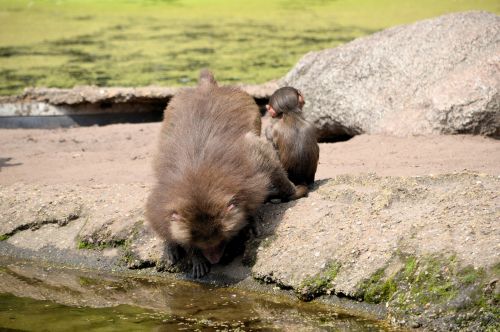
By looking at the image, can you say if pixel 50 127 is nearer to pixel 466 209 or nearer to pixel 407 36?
pixel 407 36

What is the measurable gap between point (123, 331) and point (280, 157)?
2225 millimetres

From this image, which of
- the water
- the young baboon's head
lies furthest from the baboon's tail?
the water

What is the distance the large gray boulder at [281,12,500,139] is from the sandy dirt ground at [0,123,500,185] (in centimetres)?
23

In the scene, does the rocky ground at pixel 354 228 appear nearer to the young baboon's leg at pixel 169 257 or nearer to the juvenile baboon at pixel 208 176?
the young baboon's leg at pixel 169 257

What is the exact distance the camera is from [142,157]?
340 inches

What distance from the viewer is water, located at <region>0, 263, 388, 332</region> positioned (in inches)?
191

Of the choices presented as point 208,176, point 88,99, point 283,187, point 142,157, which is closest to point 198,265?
point 208,176

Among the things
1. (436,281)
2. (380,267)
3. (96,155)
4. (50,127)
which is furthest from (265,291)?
(50,127)

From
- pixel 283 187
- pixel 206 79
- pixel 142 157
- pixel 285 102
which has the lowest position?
pixel 142 157

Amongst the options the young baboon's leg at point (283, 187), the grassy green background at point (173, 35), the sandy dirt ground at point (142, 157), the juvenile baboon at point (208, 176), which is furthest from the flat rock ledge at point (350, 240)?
the grassy green background at point (173, 35)

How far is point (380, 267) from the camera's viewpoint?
16.3ft

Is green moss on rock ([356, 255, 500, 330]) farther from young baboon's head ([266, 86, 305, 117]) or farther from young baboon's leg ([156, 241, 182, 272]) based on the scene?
young baboon's head ([266, 86, 305, 117])

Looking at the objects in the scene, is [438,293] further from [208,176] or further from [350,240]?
[208,176]

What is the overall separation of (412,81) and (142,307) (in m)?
4.72
